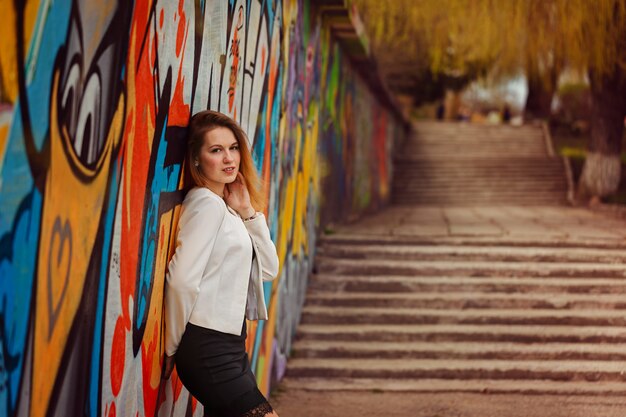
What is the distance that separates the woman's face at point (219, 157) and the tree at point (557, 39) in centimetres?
1082

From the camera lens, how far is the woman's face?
3387mm

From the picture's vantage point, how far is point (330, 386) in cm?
667

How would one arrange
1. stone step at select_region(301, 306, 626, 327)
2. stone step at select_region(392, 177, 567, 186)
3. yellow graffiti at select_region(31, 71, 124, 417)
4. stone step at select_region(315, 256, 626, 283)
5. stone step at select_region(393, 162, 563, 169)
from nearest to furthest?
1. yellow graffiti at select_region(31, 71, 124, 417)
2. stone step at select_region(301, 306, 626, 327)
3. stone step at select_region(315, 256, 626, 283)
4. stone step at select_region(392, 177, 567, 186)
5. stone step at select_region(393, 162, 563, 169)

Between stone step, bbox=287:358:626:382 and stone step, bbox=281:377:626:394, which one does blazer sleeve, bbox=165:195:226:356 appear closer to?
stone step, bbox=281:377:626:394

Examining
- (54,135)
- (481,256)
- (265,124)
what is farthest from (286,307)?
(54,135)

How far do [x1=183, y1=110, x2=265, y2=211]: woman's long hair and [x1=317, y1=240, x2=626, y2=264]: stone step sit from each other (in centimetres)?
541

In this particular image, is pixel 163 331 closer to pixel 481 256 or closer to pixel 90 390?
pixel 90 390

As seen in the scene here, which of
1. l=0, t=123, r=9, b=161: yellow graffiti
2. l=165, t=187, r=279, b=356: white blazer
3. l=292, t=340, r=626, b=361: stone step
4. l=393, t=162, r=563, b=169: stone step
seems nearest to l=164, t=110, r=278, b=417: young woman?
l=165, t=187, r=279, b=356: white blazer

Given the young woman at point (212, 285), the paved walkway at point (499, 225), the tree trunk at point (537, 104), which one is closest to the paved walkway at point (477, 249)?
the paved walkway at point (499, 225)

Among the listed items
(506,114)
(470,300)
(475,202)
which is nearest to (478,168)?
(475,202)

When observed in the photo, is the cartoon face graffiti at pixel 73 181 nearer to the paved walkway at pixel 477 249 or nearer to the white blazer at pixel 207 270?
the white blazer at pixel 207 270

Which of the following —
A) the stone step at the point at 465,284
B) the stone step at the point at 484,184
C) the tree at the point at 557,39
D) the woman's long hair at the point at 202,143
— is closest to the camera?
the woman's long hair at the point at 202,143

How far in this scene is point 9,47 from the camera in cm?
188

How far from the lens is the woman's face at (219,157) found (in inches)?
133
